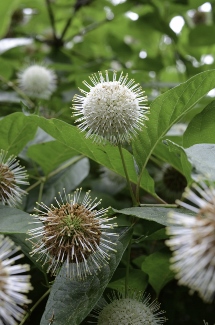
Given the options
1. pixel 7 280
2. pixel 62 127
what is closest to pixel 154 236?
pixel 62 127

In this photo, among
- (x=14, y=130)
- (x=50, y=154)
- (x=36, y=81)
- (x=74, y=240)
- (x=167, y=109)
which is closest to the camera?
(x=74, y=240)

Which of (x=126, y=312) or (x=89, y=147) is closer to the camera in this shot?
(x=126, y=312)

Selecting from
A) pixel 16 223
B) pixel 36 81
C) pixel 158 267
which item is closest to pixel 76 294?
pixel 16 223

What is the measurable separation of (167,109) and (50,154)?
0.71 m

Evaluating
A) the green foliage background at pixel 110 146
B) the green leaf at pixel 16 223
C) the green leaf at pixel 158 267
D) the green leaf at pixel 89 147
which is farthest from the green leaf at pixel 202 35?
the green leaf at pixel 16 223

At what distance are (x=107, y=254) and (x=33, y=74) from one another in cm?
179

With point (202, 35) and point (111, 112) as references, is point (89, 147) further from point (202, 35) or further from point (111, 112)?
point (202, 35)

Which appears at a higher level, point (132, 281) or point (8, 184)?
point (8, 184)

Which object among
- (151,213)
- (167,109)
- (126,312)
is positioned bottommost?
(126,312)

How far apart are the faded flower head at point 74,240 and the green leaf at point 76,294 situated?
0.02 meters

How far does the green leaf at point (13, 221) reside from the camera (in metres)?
1.48

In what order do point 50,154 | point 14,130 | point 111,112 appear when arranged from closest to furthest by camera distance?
point 111,112
point 14,130
point 50,154

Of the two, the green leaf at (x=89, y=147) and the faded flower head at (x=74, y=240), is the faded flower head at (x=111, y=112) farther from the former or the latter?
the faded flower head at (x=74, y=240)

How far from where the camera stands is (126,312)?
1500 millimetres
